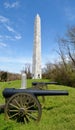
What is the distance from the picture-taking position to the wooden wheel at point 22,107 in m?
7.19

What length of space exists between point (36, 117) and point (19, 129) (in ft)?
2.21

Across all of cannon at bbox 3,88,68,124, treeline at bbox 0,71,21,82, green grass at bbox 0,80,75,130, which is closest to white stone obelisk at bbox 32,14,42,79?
treeline at bbox 0,71,21,82

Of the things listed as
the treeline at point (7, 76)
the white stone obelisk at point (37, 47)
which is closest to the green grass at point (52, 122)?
the white stone obelisk at point (37, 47)

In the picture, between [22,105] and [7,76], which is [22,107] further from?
[7,76]

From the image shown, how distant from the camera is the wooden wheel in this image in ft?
23.6

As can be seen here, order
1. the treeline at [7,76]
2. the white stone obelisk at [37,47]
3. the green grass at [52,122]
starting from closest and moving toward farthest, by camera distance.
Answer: the green grass at [52,122]
the white stone obelisk at [37,47]
the treeline at [7,76]

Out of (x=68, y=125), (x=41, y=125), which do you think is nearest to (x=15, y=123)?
(x=41, y=125)

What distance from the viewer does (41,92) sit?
7.47 meters

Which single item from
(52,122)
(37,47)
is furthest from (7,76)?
(52,122)

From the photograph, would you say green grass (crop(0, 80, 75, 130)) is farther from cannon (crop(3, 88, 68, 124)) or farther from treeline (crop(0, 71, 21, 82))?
treeline (crop(0, 71, 21, 82))

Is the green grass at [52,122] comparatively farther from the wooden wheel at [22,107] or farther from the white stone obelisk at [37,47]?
the white stone obelisk at [37,47]

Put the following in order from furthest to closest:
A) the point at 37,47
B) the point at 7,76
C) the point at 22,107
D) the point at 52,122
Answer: the point at 7,76 → the point at 37,47 → the point at 52,122 → the point at 22,107

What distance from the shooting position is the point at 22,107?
7.34 meters

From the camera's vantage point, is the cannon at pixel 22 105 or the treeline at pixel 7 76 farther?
the treeline at pixel 7 76
